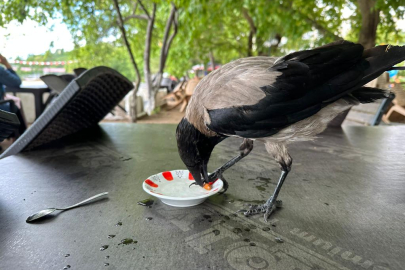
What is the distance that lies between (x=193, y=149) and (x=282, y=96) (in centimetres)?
46

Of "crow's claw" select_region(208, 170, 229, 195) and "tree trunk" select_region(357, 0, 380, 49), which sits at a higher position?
"tree trunk" select_region(357, 0, 380, 49)

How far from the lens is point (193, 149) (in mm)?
1403

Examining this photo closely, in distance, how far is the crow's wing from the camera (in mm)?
1223

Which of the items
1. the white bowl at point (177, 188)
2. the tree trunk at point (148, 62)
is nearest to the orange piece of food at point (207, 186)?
the white bowl at point (177, 188)

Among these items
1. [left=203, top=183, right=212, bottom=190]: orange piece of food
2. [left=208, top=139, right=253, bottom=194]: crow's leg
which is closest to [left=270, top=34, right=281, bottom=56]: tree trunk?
[left=208, top=139, right=253, bottom=194]: crow's leg

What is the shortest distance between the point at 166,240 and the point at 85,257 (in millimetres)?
239

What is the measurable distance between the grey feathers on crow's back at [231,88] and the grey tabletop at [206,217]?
1.30 ft

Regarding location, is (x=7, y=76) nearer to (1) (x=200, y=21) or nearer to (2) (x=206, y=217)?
(1) (x=200, y=21)

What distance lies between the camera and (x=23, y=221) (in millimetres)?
1063

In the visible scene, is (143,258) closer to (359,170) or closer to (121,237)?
(121,237)

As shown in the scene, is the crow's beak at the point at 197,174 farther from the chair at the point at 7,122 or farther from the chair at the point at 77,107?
the chair at the point at 77,107

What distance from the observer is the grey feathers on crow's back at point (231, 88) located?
4.16 feet

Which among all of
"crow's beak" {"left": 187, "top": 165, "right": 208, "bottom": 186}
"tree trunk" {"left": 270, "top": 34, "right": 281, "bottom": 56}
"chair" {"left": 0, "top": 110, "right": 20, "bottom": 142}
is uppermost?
"tree trunk" {"left": 270, "top": 34, "right": 281, "bottom": 56}

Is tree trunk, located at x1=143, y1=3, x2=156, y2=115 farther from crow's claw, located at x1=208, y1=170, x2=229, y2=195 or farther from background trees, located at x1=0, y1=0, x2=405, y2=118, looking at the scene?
crow's claw, located at x1=208, y1=170, x2=229, y2=195
